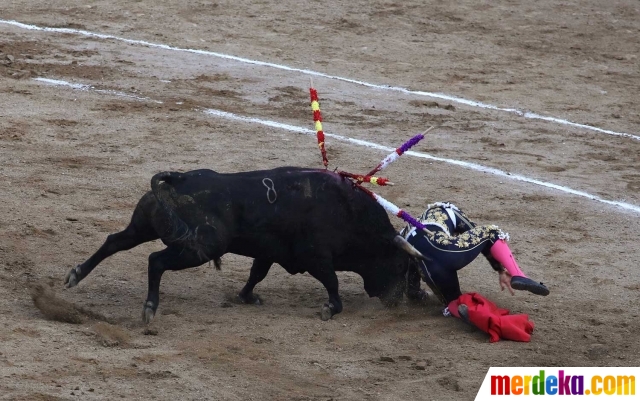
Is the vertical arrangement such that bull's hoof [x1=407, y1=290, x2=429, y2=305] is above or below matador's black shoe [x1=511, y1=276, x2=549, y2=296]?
below

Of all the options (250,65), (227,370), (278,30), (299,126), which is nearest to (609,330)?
(227,370)

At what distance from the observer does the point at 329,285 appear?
659 cm

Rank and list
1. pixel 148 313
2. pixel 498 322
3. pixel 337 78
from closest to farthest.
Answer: pixel 148 313
pixel 498 322
pixel 337 78

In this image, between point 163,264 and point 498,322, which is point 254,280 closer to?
point 163,264

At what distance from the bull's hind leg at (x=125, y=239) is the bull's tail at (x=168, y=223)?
0.09 meters

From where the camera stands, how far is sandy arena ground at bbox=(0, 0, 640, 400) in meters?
5.82

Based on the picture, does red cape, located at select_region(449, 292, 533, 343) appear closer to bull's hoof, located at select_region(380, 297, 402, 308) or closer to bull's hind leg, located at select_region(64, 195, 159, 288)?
bull's hoof, located at select_region(380, 297, 402, 308)

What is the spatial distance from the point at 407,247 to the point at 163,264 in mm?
1345

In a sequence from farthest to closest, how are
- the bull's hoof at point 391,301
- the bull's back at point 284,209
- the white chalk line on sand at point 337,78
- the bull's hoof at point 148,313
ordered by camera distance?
the white chalk line on sand at point 337,78, the bull's hoof at point 391,301, the bull's back at point 284,209, the bull's hoof at point 148,313

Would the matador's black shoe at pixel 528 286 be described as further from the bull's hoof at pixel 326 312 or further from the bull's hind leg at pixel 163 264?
the bull's hind leg at pixel 163 264

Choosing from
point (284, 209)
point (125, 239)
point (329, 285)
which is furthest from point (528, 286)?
point (125, 239)

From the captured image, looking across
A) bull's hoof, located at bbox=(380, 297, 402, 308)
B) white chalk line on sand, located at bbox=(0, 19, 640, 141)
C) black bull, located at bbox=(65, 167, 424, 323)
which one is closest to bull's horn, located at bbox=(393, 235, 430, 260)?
black bull, located at bbox=(65, 167, 424, 323)

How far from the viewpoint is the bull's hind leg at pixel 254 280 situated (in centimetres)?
670

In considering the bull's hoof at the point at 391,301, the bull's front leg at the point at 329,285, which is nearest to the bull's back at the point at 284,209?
the bull's front leg at the point at 329,285
